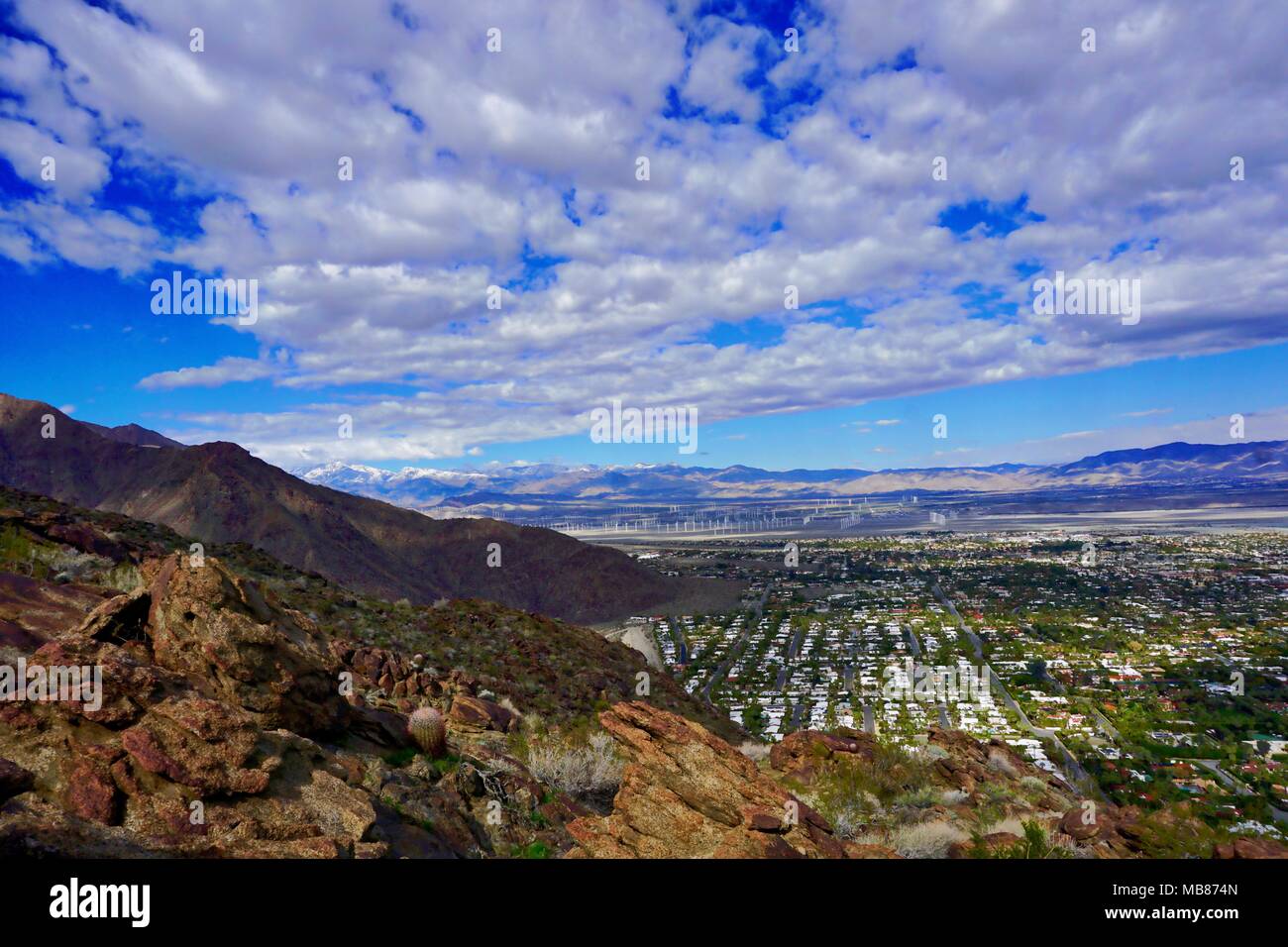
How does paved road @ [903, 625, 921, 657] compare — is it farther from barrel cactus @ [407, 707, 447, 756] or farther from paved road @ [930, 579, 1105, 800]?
barrel cactus @ [407, 707, 447, 756]

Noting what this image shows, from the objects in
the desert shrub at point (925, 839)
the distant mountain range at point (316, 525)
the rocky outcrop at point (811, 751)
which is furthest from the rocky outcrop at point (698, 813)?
the distant mountain range at point (316, 525)

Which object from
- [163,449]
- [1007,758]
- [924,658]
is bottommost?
[924,658]

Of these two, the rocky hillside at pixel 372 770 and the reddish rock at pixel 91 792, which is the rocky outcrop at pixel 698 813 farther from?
the reddish rock at pixel 91 792

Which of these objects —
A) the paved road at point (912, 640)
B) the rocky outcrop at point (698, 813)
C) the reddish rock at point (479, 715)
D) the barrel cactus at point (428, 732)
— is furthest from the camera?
the paved road at point (912, 640)

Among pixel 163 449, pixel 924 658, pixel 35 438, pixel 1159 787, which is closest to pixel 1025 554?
pixel 924 658

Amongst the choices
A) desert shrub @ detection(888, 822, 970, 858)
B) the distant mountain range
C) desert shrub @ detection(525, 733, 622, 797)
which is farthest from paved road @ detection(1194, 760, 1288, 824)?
the distant mountain range
